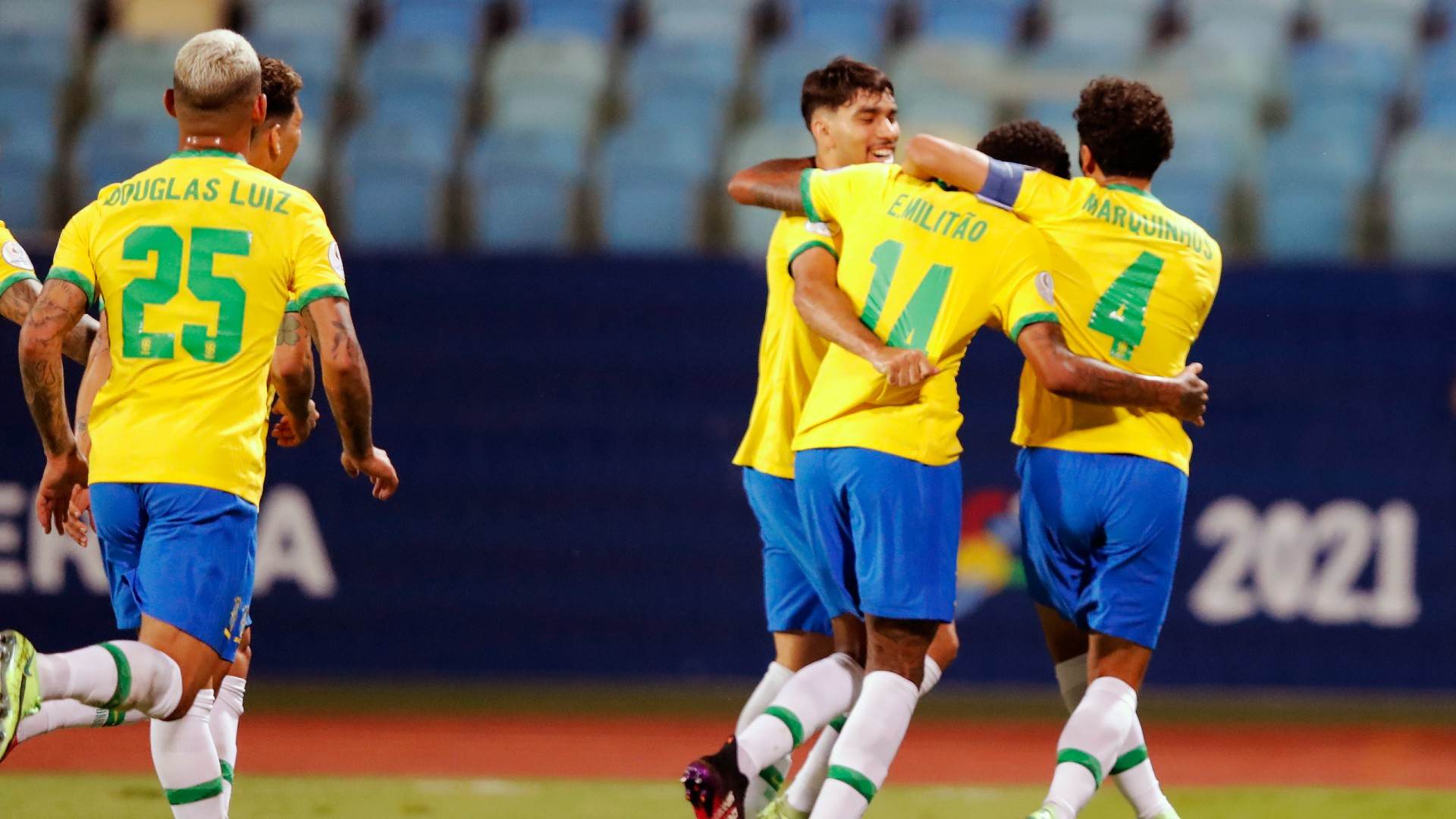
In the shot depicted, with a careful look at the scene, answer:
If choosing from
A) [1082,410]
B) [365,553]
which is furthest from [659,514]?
[1082,410]

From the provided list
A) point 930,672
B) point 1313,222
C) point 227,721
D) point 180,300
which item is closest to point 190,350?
point 180,300

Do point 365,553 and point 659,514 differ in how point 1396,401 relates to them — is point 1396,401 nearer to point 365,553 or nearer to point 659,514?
point 659,514

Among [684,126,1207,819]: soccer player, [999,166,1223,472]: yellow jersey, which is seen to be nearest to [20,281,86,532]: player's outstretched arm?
[684,126,1207,819]: soccer player

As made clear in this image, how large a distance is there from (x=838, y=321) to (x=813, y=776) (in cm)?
138

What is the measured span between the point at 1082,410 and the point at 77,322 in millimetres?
2491

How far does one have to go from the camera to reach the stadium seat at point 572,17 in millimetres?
10859

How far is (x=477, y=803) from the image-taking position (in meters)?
6.26

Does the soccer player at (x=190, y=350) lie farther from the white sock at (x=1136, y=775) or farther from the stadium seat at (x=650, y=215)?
the stadium seat at (x=650, y=215)

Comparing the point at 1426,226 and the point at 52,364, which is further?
the point at 1426,226

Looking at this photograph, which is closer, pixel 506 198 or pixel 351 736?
pixel 351 736

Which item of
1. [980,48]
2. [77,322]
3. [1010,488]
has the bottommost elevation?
[1010,488]

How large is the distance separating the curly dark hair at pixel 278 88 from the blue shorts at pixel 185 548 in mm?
1080

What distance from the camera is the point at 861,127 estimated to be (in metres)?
5.09

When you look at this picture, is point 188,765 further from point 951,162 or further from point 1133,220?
point 1133,220
